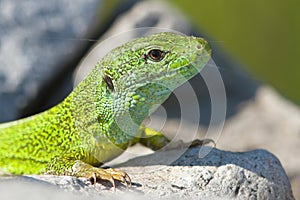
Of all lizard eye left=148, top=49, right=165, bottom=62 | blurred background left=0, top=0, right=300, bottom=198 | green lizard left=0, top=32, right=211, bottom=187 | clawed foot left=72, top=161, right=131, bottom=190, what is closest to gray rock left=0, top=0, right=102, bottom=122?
blurred background left=0, top=0, right=300, bottom=198

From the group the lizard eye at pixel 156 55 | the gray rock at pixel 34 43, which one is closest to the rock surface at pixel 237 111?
the gray rock at pixel 34 43

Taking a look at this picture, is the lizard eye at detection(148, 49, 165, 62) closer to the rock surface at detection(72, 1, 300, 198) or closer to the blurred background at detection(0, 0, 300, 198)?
the rock surface at detection(72, 1, 300, 198)

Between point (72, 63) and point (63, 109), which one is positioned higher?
point (72, 63)

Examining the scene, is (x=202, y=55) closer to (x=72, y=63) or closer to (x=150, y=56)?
(x=150, y=56)

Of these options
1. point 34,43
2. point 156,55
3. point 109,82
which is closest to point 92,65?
point 34,43

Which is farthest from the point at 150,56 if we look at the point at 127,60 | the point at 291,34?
the point at 291,34

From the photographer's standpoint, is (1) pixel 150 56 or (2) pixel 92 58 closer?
(1) pixel 150 56

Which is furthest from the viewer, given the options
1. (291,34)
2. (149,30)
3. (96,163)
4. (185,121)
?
(291,34)
